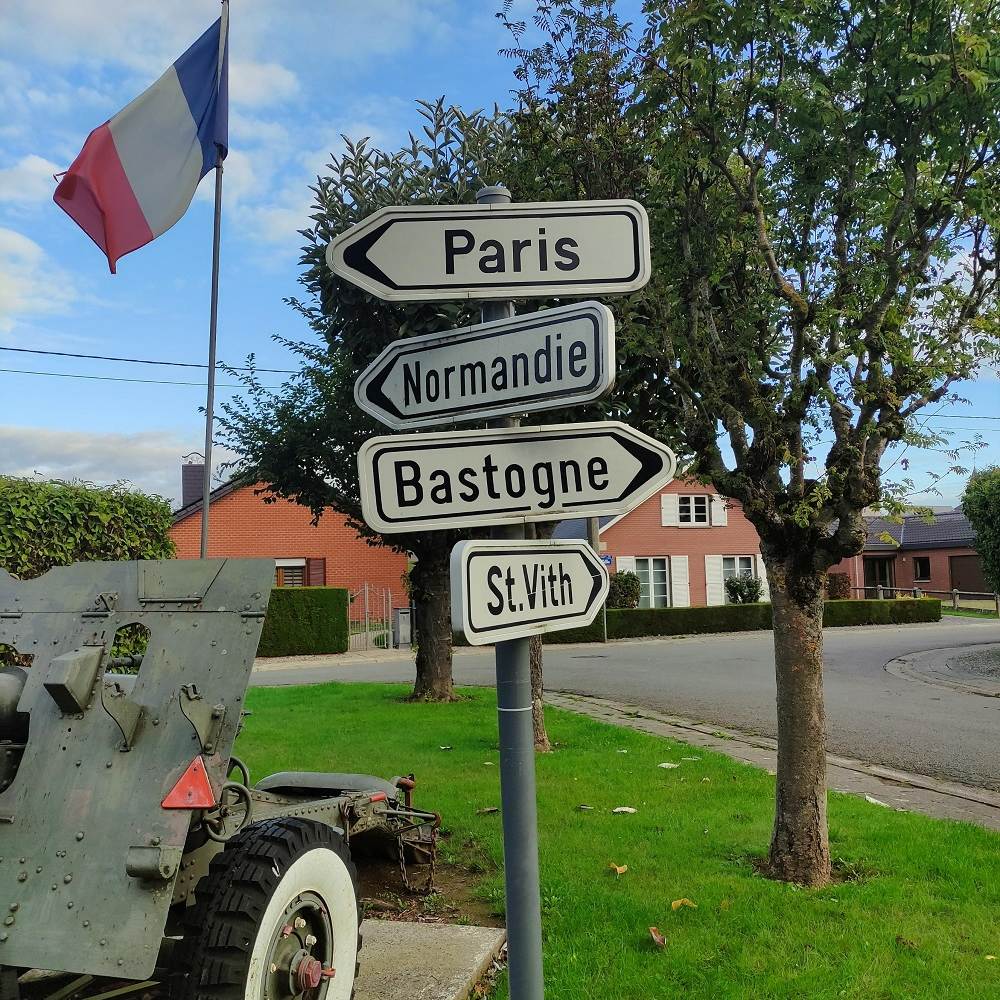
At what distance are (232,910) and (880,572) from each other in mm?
52391

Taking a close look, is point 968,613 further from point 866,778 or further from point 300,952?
point 300,952

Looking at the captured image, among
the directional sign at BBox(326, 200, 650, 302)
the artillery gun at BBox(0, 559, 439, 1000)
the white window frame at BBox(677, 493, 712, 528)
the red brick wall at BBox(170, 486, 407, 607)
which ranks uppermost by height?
the white window frame at BBox(677, 493, 712, 528)

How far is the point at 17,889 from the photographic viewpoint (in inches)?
118

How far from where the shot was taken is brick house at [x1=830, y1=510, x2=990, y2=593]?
46.5 m

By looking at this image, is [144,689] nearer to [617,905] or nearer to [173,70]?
[617,905]

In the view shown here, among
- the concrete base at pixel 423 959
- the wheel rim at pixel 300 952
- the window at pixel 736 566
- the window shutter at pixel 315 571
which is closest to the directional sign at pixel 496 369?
the wheel rim at pixel 300 952

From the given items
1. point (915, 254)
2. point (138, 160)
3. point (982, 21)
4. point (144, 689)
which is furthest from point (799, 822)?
point (138, 160)

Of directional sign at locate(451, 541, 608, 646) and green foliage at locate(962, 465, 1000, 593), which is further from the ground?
green foliage at locate(962, 465, 1000, 593)

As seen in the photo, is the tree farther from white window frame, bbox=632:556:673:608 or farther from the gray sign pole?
white window frame, bbox=632:556:673:608

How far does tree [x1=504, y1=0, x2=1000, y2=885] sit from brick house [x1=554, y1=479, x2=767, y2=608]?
89.6 feet

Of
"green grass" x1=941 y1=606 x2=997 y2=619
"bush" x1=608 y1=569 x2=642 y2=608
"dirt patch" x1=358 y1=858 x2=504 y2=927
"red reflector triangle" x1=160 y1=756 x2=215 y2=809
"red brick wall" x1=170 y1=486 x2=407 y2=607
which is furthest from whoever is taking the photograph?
"green grass" x1=941 y1=606 x2=997 y2=619

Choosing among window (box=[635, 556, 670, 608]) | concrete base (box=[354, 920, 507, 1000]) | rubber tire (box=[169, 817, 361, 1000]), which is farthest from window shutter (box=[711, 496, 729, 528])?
rubber tire (box=[169, 817, 361, 1000])

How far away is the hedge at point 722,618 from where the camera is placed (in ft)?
89.9

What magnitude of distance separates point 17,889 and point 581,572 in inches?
83.3
